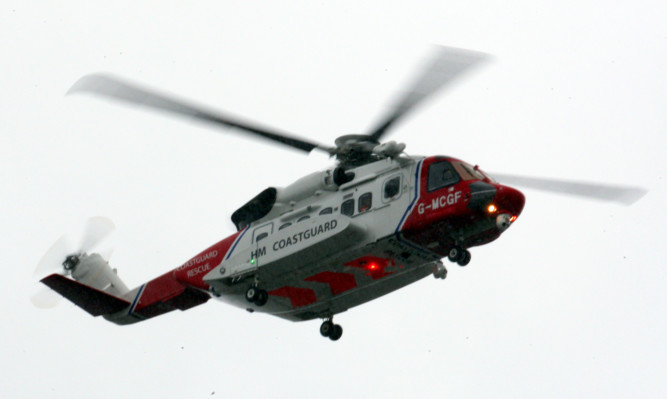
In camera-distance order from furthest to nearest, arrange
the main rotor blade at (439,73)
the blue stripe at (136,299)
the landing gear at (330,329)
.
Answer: the blue stripe at (136,299) → the landing gear at (330,329) → the main rotor blade at (439,73)

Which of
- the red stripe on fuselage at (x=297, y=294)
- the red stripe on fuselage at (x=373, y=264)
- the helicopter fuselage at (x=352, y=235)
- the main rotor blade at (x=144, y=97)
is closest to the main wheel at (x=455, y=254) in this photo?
the helicopter fuselage at (x=352, y=235)

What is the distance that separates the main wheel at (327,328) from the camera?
65.0 ft

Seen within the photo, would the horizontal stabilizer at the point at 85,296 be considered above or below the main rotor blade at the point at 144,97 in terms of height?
below

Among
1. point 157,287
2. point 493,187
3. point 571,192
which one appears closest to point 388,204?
point 493,187

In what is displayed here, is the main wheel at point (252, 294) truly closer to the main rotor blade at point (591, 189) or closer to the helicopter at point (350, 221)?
the helicopter at point (350, 221)

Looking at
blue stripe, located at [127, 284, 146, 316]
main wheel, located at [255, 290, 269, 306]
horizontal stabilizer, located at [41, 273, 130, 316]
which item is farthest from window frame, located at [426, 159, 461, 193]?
horizontal stabilizer, located at [41, 273, 130, 316]

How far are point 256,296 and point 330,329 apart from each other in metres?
1.87

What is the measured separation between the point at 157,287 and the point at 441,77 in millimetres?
7943

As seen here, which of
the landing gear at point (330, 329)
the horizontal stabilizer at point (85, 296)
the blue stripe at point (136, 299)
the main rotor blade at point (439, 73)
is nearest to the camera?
the main rotor blade at point (439, 73)

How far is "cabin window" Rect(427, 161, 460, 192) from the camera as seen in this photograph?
56.7 feet

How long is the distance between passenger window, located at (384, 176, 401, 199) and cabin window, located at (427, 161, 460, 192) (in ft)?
1.97

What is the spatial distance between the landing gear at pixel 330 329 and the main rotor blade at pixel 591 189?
16.0 feet

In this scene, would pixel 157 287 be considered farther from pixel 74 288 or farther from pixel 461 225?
pixel 461 225

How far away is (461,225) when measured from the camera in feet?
56.1
